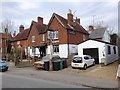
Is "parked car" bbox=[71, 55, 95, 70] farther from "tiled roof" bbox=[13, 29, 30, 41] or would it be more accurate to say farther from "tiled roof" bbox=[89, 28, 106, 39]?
"tiled roof" bbox=[13, 29, 30, 41]

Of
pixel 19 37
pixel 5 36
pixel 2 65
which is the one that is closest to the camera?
pixel 2 65

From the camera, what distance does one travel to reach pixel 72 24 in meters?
39.5

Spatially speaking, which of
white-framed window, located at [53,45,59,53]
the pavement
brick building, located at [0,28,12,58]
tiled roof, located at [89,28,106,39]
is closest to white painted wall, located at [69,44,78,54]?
white-framed window, located at [53,45,59,53]

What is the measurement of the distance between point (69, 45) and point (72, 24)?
5073mm

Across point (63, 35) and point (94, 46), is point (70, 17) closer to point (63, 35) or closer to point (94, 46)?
point (63, 35)

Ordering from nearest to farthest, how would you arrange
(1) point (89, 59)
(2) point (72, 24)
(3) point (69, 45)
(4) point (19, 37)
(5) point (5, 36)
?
(1) point (89, 59)
(3) point (69, 45)
(2) point (72, 24)
(4) point (19, 37)
(5) point (5, 36)

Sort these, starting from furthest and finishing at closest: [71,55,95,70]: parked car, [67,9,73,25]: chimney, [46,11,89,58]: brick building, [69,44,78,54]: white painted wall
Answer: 1. [67,9,73,25]: chimney
2. [69,44,78,54]: white painted wall
3. [46,11,89,58]: brick building
4. [71,55,95,70]: parked car

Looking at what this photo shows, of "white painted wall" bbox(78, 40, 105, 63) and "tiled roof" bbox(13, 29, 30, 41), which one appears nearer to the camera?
"white painted wall" bbox(78, 40, 105, 63)

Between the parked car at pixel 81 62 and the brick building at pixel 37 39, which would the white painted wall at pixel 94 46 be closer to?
the parked car at pixel 81 62

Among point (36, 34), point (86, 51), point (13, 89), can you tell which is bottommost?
point (13, 89)

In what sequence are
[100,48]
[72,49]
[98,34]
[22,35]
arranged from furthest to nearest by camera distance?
[22,35]
[98,34]
[72,49]
[100,48]

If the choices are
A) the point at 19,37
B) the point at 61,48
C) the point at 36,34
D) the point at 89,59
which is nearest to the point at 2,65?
the point at 89,59

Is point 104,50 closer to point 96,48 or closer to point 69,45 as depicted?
point 96,48

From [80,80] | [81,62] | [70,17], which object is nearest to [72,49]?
[70,17]
